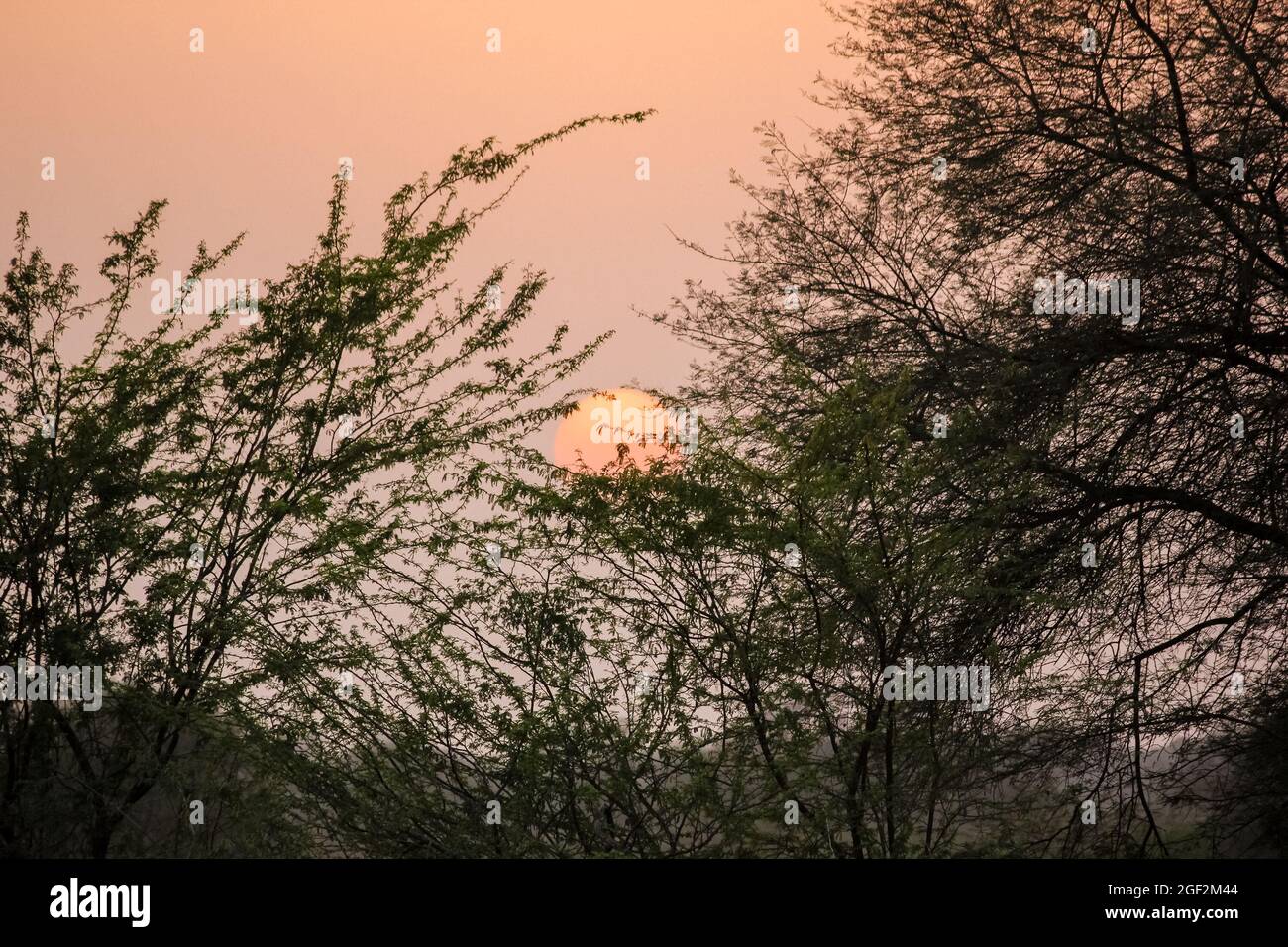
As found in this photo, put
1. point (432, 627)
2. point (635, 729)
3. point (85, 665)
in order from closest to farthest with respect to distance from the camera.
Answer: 1. point (635, 729)
2. point (432, 627)
3. point (85, 665)

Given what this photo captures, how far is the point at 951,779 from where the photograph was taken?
24.1ft

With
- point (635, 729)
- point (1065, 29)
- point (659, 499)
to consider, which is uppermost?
point (1065, 29)

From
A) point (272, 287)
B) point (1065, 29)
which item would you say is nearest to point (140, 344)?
point (272, 287)

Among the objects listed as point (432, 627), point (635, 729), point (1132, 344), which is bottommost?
point (635, 729)

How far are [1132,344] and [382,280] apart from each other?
4.69 m

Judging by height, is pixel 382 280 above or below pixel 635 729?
above

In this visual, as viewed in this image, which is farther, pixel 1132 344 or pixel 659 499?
pixel 1132 344

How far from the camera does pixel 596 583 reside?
7.07 metres

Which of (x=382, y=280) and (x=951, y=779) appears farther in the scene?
(x=382, y=280)
